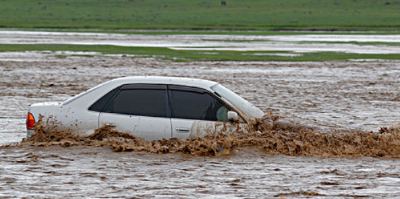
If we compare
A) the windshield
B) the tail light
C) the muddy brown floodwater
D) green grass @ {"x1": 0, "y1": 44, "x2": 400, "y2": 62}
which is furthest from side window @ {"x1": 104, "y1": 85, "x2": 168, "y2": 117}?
green grass @ {"x1": 0, "y1": 44, "x2": 400, "y2": 62}

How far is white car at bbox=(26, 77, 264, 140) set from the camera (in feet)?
34.1

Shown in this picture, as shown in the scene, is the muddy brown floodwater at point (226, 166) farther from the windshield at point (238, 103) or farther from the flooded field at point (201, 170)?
the windshield at point (238, 103)

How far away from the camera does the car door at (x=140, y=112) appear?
1040 centimetres

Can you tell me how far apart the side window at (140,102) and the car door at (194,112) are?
5.6 inches

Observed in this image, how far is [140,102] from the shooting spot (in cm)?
1060

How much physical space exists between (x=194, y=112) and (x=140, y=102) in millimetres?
795

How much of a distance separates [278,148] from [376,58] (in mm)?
24522

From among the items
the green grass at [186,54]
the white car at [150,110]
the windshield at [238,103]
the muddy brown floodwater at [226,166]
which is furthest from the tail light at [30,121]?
the green grass at [186,54]

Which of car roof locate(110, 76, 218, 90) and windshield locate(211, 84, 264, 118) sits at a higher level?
car roof locate(110, 76, 218, 90)

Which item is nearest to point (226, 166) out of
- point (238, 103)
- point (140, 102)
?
point (238, 103)

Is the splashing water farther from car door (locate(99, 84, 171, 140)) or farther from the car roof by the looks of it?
the car roof

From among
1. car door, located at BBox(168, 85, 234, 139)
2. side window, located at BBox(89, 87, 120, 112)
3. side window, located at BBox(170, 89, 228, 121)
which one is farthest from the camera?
side window, located at BBox(89, 87, 120, 112)

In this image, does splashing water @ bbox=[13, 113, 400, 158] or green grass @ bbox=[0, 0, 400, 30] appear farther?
green grass @ bbox=[0, 0, 400, 30]

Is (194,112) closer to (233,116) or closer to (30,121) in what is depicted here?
(233,116)
